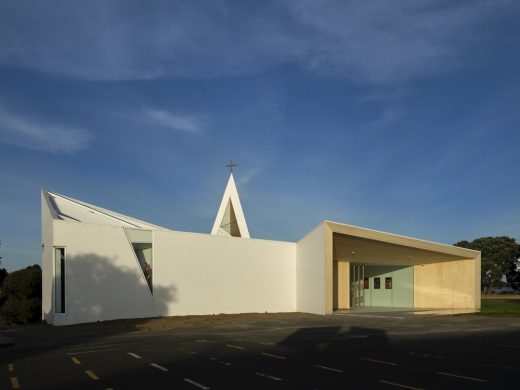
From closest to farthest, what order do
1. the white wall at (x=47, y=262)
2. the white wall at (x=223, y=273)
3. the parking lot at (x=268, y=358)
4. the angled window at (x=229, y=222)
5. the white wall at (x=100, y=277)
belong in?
the parking lot at (x=268, y=358)
the white wall at (x=100, y=277)
the white wall at (x=47, y=262)
the white wall at (x=223, y=273)
the angled window at (x=229, y=222)

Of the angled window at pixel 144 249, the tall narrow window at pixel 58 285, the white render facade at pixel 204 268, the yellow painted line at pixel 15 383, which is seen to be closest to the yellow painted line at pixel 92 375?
the yellow painted line at pixel 15 383

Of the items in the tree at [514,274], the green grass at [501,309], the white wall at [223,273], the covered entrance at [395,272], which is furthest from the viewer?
the tree at [514,274]

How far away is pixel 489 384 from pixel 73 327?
17.4m

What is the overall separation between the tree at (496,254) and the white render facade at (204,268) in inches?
1851

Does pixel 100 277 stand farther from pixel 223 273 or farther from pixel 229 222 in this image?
pixel 229 222

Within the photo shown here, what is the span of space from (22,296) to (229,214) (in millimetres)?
18197

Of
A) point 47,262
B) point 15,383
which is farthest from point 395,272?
point 15,383

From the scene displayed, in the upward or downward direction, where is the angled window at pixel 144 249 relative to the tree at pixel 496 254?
upward

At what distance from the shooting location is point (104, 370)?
10750mm

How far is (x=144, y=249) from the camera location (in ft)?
85.0

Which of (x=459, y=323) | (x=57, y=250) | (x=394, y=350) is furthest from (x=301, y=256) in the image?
(x=394, y=350)

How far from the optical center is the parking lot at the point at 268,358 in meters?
9.37

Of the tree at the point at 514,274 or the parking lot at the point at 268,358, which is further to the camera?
the tree at the point at 514,274

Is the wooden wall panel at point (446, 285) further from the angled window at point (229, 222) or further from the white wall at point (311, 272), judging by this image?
the angled window at point (229, 222)
